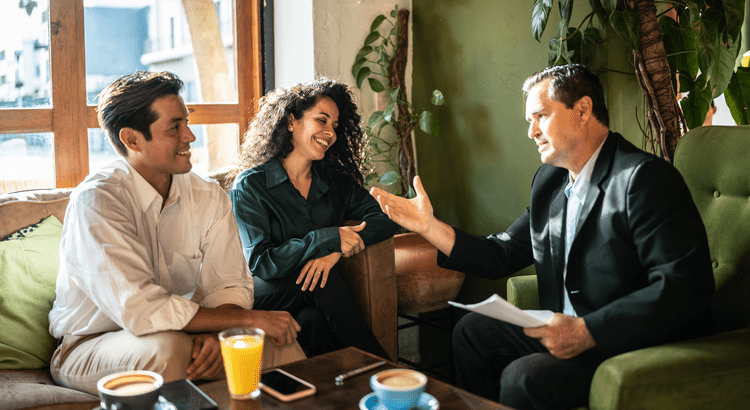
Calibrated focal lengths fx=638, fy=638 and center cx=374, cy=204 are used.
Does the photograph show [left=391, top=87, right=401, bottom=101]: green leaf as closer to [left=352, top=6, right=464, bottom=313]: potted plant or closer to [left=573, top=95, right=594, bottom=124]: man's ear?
[left=352, top=6, right=464, bottom=313]: potted plant

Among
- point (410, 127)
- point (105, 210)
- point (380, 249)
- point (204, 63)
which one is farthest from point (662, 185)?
point (204, 63)

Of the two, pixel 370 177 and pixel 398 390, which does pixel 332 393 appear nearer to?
pixel 398 390

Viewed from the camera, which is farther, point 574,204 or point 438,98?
point 438,98

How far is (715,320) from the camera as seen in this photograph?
5.42 feet

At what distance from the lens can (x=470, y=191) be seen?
2846 millimetres

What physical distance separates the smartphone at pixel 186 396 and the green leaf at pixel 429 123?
5.81 feet

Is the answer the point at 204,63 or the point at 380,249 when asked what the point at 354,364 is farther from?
the point at 204,63

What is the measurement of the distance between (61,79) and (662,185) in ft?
7.17

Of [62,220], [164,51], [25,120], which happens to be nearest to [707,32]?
[62,220]

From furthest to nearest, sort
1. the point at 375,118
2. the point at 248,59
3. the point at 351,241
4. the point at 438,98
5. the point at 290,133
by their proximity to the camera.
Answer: the point at 248,59 → the point at 375,118 → the point at 438,98 → the point at 290,133 → the point at 351,241

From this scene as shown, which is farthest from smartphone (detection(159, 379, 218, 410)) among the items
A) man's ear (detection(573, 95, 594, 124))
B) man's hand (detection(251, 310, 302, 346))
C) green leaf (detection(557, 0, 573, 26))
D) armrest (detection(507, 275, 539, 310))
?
green leaf (detection(557, 0, 573, 26))

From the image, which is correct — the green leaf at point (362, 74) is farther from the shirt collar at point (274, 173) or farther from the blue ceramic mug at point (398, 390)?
the blue ceramic mug at point (398, 390)

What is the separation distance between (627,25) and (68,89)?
6.72ft

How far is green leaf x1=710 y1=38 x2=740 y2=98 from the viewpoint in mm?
1853
